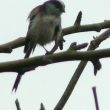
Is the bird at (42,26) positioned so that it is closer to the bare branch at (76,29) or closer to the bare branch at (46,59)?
the bare branch at (76,29)

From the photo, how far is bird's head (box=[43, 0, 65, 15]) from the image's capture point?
438 centimetres

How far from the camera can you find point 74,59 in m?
2.20

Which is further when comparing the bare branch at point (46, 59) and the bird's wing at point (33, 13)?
the bird's wing at point (33, 13)

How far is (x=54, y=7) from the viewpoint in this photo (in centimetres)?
452

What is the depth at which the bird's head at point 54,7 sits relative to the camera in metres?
4.38

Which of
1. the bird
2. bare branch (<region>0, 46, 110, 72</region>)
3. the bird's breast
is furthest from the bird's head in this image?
bare branch (<region>0, 46, 110, 72</region>)

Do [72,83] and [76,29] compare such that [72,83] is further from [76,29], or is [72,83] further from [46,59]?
[76,29]

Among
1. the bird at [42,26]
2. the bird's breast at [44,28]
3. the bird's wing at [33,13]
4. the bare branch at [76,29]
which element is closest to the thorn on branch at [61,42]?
the bare branch at [76,29]

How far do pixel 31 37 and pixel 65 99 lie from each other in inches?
84.0

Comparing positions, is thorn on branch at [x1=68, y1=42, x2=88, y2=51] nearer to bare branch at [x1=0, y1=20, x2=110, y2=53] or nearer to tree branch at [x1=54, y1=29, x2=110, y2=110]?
tree branch at [x1=54, y1=29, x2=110, y2=110]

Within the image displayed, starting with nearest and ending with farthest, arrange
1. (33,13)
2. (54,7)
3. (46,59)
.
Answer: (46,59), (33,13), (54,7)

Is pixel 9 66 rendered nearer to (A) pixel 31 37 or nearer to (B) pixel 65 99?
(B) pixel 65 99

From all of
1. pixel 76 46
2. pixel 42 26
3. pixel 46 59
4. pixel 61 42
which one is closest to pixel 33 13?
pixel 42 26

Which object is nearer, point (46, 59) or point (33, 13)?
point (46, 59)
